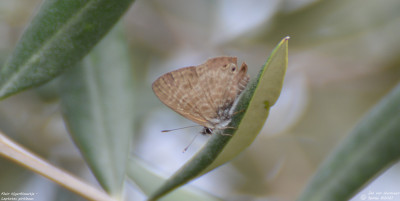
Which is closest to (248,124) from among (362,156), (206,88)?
(362,156)

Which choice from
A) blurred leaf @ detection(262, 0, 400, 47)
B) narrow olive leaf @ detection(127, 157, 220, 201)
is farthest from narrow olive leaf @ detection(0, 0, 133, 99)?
blurred leaf @ detection(262, 0, 400, 47)

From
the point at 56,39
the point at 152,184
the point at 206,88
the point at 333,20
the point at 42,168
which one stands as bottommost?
the point at 152,184

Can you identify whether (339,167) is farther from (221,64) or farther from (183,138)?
(183,138)

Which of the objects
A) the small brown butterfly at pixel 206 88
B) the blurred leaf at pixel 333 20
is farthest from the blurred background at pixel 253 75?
the small brown butterfly at pixel 206 88

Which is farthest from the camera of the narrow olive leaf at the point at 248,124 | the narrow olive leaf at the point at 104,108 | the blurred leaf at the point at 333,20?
the blurred leaf at the point at 333,20

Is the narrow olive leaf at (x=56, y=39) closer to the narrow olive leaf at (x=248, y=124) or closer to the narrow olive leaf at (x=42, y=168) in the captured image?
the narrow olive leaf at (x=42, y=168)

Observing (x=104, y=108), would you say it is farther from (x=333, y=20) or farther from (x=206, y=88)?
(x=333, y=20)
